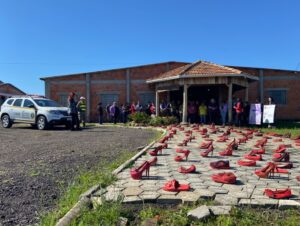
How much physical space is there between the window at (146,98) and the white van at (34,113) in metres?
9.07

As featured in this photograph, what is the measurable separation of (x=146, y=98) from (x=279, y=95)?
10.1 metres

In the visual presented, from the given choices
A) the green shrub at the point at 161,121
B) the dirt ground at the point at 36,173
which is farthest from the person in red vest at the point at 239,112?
the dirt ground at the point at 36,173

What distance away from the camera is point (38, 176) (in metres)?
6.26

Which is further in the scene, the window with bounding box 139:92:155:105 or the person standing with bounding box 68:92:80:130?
the window with bounding box 139:92:155:105

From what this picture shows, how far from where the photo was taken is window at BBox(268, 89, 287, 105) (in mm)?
27953

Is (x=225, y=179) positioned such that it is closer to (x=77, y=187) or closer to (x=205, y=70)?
(x=77, y=187)

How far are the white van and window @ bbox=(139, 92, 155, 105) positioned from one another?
357 inches

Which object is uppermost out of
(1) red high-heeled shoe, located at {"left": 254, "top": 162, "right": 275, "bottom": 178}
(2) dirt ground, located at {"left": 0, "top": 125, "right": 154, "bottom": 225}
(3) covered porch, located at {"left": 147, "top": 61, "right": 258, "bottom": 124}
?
(3) covered porch, located at {"left": 147, "top": 61, "right": 258, "bottom": 124}

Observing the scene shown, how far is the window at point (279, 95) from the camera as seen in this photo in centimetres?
2795

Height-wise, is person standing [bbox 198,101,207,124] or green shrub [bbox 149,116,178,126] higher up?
person standing [bbox 198,101,207,124]

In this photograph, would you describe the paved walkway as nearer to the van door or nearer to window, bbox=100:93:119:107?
the van door

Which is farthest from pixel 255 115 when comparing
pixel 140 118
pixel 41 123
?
pixel 41 123

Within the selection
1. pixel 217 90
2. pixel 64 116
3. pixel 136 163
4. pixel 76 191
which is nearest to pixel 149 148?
pixel 136 163

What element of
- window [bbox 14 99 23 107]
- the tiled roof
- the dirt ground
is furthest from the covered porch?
the dirt ground
